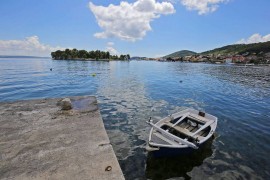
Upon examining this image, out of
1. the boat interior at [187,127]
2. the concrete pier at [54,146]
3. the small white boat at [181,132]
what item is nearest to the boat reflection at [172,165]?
the small white boat at [181,132]

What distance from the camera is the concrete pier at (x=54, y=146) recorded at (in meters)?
6.28

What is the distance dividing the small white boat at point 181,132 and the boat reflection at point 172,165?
88 cm

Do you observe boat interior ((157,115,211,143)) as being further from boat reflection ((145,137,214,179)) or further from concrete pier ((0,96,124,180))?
concrete pier ((0,96,124,180))

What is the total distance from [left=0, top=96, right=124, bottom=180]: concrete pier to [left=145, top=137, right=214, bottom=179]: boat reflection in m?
2.62

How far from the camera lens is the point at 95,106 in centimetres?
→ 1389

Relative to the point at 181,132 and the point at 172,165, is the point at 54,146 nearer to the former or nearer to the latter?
the point at 172,165

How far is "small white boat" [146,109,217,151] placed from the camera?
8.74 m

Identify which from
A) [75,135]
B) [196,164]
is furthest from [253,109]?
[75,135]

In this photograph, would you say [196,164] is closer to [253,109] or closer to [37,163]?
[37,163]

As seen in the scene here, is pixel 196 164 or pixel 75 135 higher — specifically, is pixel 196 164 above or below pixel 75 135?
Result: below

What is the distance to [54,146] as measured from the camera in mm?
7934

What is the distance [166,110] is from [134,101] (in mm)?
4400

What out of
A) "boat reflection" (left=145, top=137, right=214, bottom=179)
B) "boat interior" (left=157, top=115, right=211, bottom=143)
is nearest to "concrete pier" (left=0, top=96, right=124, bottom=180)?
"boat reflection" (left=145, top=137, right=214, bottom=179)

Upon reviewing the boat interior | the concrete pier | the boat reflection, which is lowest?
the boat reflection
